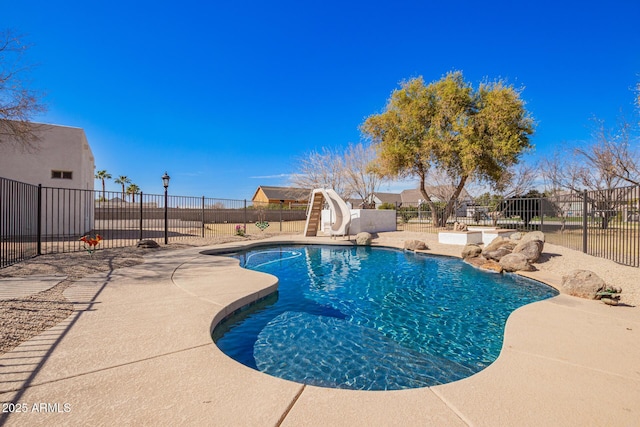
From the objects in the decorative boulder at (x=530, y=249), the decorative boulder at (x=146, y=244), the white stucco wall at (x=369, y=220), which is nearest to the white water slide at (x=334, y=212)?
the white stucco wall at (x=369, y=220)

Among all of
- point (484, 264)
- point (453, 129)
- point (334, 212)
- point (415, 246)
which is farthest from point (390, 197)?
point (484, 264)

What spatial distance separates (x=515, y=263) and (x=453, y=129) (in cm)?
1268

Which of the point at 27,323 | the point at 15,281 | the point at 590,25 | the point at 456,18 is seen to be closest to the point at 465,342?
the point at 27,323

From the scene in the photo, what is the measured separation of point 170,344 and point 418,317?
3.86m

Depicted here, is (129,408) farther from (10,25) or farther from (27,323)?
(10,25)

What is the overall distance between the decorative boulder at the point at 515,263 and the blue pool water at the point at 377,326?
20.2 inches

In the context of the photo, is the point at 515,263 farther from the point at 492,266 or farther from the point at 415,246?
the point at 415,246

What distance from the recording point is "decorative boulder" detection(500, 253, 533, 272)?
820 cm

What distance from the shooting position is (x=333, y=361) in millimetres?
3494

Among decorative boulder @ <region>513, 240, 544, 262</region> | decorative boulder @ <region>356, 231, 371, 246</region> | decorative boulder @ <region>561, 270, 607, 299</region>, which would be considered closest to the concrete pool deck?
decorative boulder @ <region>561, 270, 607, 299</region>

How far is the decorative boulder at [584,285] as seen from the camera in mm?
5254

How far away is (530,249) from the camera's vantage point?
881 centimetres

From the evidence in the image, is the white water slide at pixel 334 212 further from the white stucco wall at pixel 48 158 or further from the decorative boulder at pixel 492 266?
the white stucco wall at pixel 48 158

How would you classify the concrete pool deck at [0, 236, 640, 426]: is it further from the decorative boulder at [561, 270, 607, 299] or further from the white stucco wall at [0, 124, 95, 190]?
the white stucco wall at [0, 124, 95, 190]
